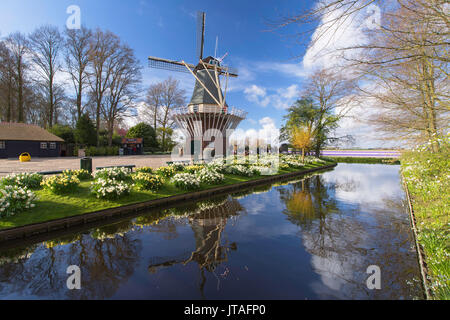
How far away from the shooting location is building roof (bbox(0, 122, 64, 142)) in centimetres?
2386

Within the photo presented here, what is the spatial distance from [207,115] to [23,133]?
77.5 feet

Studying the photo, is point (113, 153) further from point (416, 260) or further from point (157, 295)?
point (416, 260)

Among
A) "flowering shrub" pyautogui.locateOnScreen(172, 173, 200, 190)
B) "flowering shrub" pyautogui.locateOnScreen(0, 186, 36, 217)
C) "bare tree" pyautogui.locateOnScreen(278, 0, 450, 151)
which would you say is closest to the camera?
"bare tree" pyautogui.locateOnScreen(278, 0, 450, 151)

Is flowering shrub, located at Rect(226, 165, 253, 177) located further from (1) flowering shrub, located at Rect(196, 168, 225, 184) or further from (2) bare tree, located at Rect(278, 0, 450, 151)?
(2) bare tree, located at Rect(278, 0, 450, 151)

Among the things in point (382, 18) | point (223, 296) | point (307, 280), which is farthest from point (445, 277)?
point (382, 18)

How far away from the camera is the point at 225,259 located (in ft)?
14.3

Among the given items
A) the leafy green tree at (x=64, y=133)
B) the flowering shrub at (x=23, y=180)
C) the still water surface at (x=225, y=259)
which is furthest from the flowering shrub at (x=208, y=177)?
the leafy green tree at (x=64, y=133)

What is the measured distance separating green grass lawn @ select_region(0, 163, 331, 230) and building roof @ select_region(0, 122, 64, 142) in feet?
79.6

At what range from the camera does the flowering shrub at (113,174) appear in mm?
8921

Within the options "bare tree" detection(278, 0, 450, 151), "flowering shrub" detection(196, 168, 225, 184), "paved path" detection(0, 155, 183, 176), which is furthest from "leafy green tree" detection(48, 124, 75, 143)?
"bare tree" detection(278, 0, 450, 151)

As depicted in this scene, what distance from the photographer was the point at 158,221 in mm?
6719

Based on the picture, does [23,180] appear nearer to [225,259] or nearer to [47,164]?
[225,259]

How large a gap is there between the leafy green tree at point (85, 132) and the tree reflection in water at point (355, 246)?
31.6 meters

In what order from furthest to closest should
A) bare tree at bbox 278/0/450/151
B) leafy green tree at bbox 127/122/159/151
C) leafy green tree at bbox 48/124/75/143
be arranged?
1. leafy green tree at bbox 127/122/159/151
2. leafy green tree at bbox 48/124/75/143
3. bare tree at bbox 278/0/450/151
